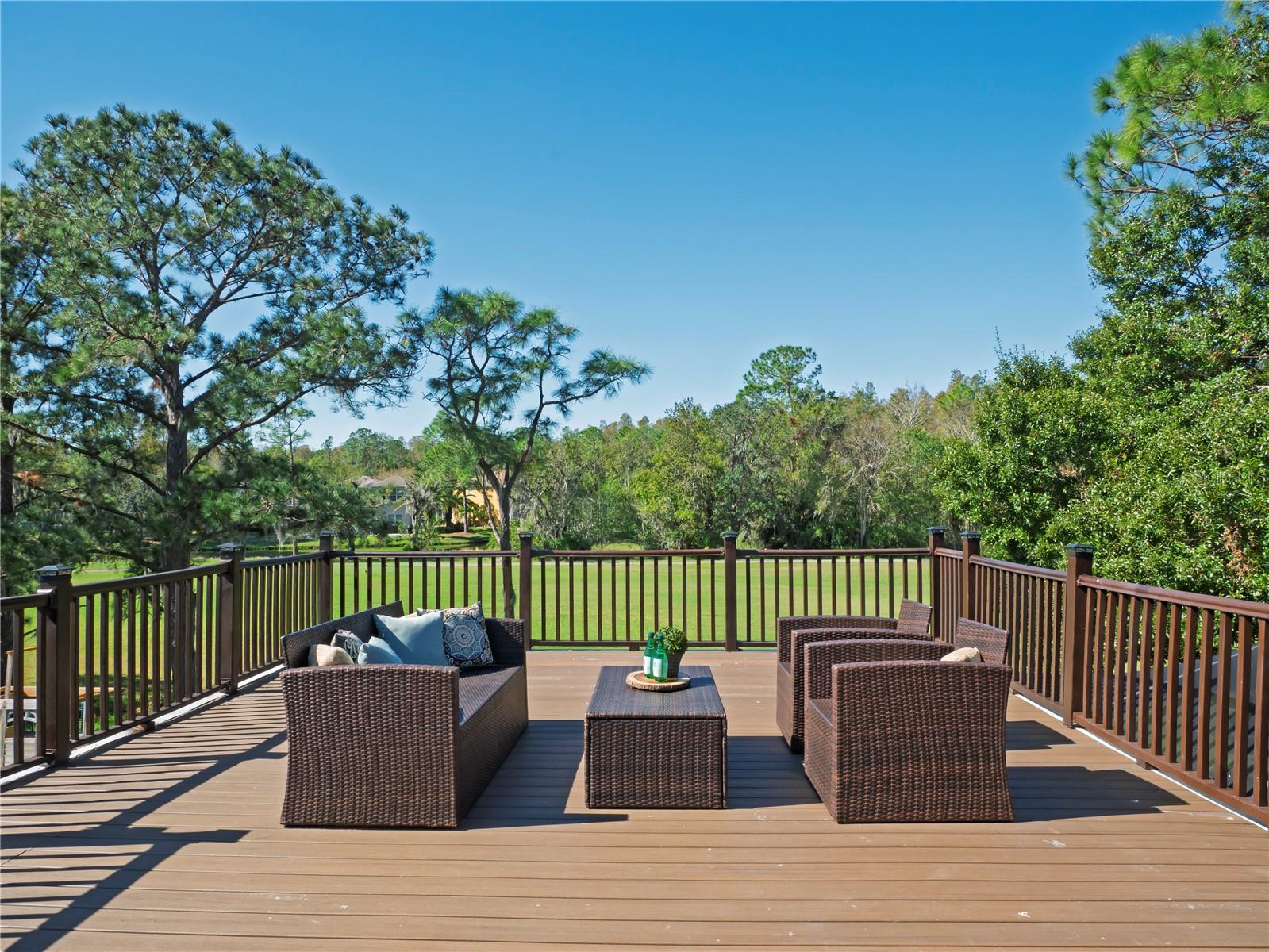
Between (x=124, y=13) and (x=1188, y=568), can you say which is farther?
(x=124, y=13)

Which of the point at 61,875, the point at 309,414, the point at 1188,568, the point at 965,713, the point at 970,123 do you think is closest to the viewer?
the point at 61,875

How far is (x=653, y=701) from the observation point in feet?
11.3

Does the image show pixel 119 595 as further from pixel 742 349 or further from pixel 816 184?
pixel 742 349

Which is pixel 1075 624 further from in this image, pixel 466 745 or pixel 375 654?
pixel 375 654

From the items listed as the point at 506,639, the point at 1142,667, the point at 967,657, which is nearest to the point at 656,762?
the point at 967,657

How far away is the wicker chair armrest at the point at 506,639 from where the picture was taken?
446 cm

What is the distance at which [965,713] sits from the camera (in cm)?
301

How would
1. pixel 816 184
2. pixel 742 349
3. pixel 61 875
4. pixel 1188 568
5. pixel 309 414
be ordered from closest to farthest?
pixel 61 875
pixel 1188 568
pixel 816 184
pixel 309 414
pixel 742 349

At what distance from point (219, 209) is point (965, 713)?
14803 millimetres

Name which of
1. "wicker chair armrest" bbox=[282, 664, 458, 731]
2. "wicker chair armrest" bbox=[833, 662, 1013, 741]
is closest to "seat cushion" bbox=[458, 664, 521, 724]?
"wicker chair armrest" bbox=[282, 664, 458, 731]

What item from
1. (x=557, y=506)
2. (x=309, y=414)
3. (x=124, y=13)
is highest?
(x=124, y=13)

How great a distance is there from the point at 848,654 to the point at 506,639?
71.7 inches

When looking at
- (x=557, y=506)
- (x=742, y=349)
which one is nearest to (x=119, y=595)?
(x=557, y=506)

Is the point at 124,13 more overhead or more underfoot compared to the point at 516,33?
more overhead
